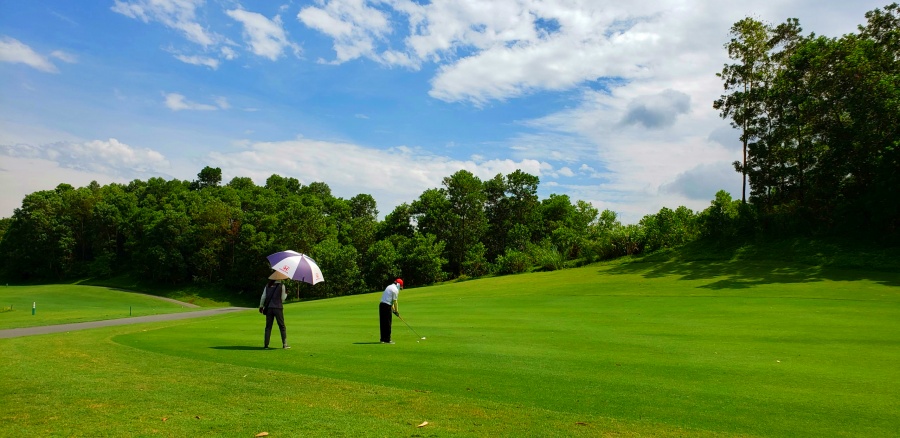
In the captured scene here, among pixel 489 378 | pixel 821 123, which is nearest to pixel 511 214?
pixel 821 123

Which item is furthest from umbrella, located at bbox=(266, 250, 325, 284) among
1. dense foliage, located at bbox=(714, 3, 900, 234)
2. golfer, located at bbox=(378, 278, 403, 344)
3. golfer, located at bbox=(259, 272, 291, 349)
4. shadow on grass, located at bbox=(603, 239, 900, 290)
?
dense foliage, located at bbox=(714, 3, 900, 234)

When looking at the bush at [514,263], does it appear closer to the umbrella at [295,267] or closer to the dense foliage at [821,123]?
the dense foliage at [821,123]

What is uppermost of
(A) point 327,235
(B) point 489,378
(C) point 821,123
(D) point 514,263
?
(C) point 821,123

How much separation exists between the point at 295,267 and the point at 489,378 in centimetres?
653

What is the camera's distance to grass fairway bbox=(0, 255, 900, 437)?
272 inches

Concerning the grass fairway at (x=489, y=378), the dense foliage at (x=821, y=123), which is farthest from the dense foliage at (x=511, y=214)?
the grass fairway at (x=489, y=378)

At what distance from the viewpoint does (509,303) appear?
26.6 m

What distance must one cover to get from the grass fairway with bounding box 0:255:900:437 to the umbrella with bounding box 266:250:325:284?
1889 millimetres

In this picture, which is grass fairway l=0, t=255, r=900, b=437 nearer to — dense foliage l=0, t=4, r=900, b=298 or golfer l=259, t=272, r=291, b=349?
golfer l=259, t=272, r=291, b=349

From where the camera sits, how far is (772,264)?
3441 centimetres

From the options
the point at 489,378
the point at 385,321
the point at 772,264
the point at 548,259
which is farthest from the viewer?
the point at 548,259

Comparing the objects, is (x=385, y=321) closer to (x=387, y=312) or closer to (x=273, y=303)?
(x=387, y=312)

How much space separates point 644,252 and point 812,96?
687 inches

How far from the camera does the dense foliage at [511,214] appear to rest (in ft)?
121
